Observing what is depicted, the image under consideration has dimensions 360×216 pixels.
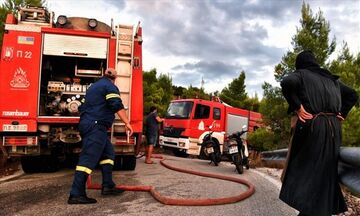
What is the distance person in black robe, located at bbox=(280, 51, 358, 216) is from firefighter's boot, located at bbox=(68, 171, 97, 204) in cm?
290

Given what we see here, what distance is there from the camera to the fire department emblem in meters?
8.02

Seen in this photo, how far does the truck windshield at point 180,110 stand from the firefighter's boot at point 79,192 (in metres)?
11.4

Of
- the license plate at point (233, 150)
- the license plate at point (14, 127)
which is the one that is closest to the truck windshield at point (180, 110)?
the license plate at point (233, 150)

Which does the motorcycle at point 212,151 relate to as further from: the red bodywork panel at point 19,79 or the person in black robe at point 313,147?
the person in black robe at point 313,147

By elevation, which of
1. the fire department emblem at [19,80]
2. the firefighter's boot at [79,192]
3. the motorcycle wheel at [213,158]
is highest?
the fire department emblem at [19,80]

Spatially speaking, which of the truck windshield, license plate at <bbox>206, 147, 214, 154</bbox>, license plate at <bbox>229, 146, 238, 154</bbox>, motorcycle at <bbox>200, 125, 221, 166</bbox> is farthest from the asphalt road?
the truck windshield

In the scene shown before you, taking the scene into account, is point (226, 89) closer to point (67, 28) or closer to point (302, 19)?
point (302, 19)

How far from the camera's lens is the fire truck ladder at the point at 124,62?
8.56 metres

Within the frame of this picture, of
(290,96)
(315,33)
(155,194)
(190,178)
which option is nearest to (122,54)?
(190,178)

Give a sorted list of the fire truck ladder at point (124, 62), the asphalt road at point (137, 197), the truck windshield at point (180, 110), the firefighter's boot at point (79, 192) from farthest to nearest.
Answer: the truck windshield at point (180, 110) < the fire truck ladder at point (124, 62) < the firefighter's boot at point (79, 192) < the asphalt road at point (137, 197)

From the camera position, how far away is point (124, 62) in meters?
8.67

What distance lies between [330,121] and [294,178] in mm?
631

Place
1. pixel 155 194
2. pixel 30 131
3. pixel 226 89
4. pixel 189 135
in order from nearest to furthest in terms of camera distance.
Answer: pixel 155 194 → pixel 30 131 → pixel 189 135 → pixel 226 89

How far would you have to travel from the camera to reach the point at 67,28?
30.0ft
